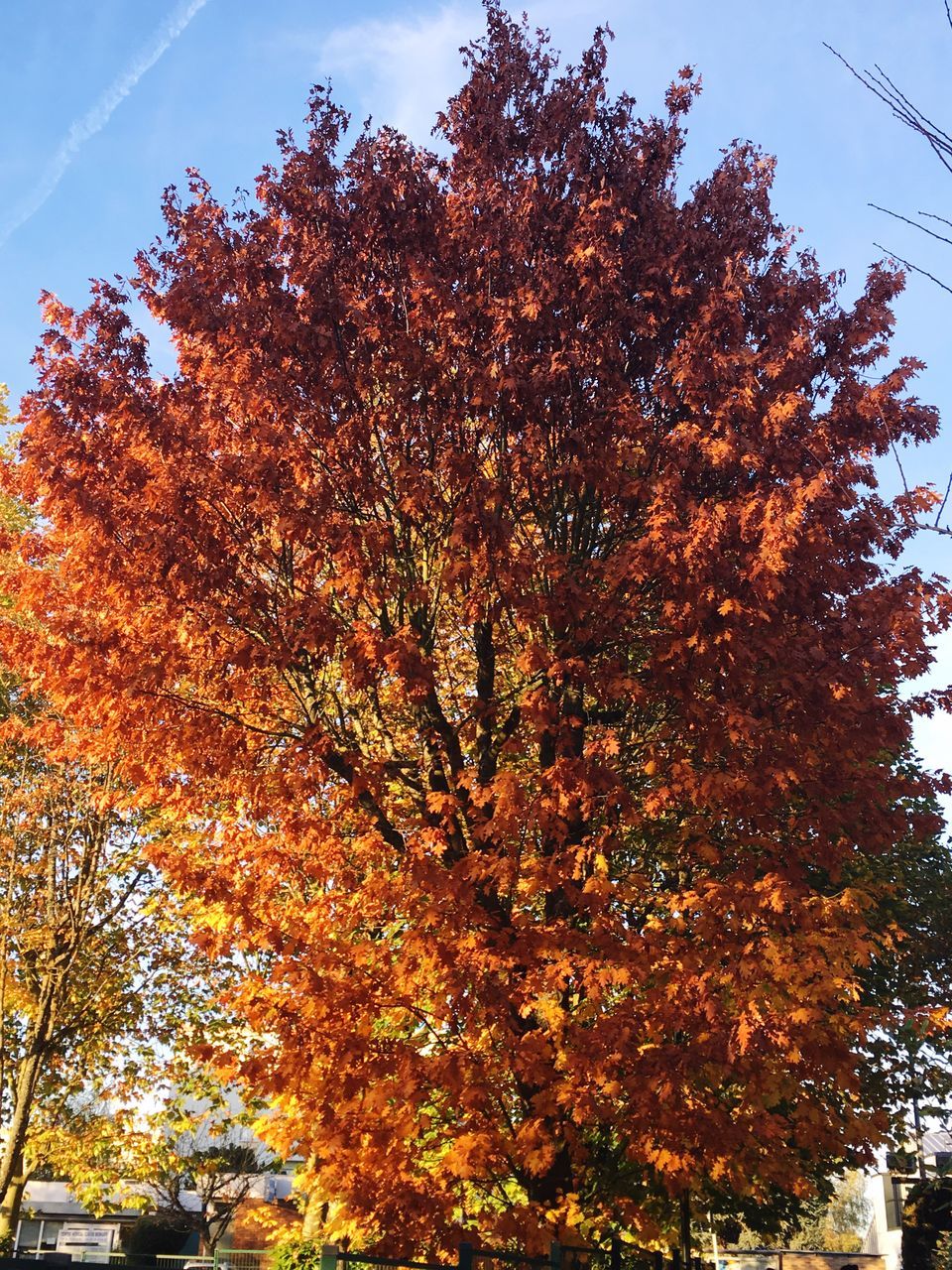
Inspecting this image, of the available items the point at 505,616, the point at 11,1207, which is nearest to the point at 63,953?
the point at 11,1207

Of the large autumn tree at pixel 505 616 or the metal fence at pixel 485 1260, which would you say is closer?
the metal fence at pixel 485 1260

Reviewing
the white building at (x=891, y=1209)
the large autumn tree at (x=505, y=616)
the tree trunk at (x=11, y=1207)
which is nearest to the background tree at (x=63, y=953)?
the tree trunk at (x=11, y=1207)

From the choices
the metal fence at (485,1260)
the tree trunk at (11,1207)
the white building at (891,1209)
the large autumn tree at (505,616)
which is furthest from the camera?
the white building at (891,1209)

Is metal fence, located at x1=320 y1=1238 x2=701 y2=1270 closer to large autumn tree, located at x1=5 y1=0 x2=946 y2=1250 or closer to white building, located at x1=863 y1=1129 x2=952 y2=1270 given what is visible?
large autumn tree, located at x1=5 y1=0 x2=946 y2=1250

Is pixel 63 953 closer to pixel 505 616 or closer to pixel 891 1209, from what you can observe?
pixel 505 616

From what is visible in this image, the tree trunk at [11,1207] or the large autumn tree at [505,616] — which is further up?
the large autumn tree at [505,616]

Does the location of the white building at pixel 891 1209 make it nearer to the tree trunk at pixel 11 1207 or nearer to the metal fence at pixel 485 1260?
the metal fence at pixel 485 1260

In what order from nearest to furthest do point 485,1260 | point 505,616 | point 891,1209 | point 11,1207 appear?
1. point 485,1260
2. point 505,616
3. point 11,1207
4. point 891,1209

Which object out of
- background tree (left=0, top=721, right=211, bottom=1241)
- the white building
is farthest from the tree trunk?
the white building

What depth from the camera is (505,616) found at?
10625 mm

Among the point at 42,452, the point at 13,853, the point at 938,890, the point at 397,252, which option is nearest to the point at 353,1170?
the point at 42,452

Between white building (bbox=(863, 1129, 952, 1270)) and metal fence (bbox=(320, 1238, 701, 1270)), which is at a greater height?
metal fence (bbox=(320, 1238, 701, 1270))

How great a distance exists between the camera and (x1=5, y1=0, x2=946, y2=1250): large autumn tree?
8211mm

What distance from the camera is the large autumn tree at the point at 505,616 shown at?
8.21 m
